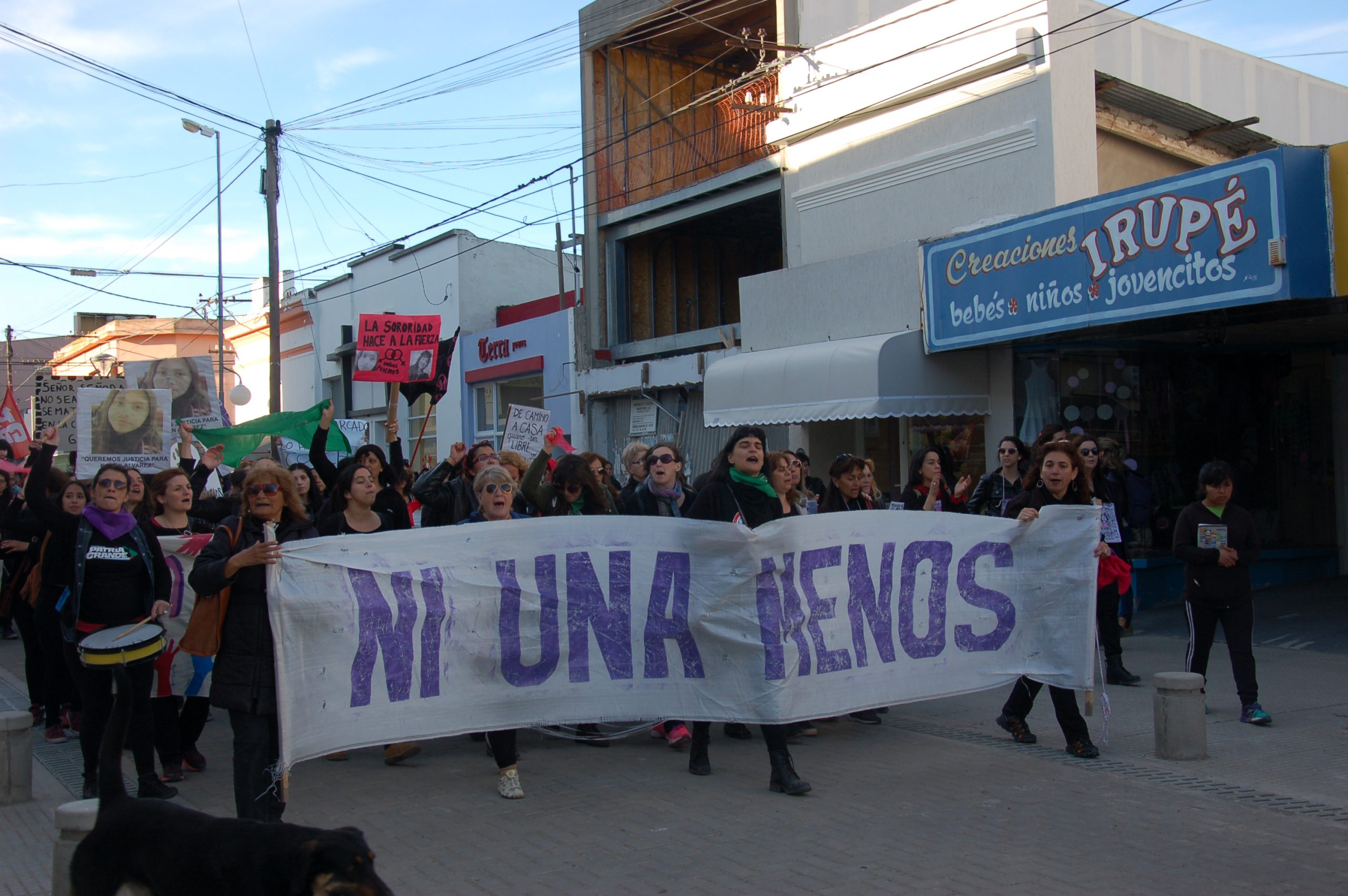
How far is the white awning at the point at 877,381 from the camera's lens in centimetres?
1314

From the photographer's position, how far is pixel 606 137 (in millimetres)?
20969

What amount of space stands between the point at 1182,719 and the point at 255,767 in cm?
495

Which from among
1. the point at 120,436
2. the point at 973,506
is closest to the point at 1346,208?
the point at 973,506

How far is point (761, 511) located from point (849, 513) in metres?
0.50

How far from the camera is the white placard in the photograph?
19.9 m

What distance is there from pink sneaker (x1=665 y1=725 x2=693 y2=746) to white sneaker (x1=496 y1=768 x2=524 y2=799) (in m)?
1.32

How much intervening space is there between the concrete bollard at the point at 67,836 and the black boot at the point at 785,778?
3.23 metres

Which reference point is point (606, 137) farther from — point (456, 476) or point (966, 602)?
point (966, 602)

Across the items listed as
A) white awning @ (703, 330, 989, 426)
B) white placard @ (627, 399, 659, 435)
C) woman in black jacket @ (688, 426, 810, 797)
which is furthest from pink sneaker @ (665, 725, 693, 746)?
white placard @ (627, 399, 659, 435)

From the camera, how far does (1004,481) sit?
897 cm

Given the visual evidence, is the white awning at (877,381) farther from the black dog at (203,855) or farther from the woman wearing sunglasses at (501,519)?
the black dog at (203,855)

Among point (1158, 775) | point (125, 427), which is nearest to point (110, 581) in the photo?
point (125, 427)

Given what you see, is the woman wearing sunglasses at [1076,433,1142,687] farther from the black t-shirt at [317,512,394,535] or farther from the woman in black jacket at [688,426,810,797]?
the black t-shirt at [317,512,394,535]

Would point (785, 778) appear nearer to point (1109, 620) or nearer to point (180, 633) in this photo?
point (1109, 620)
